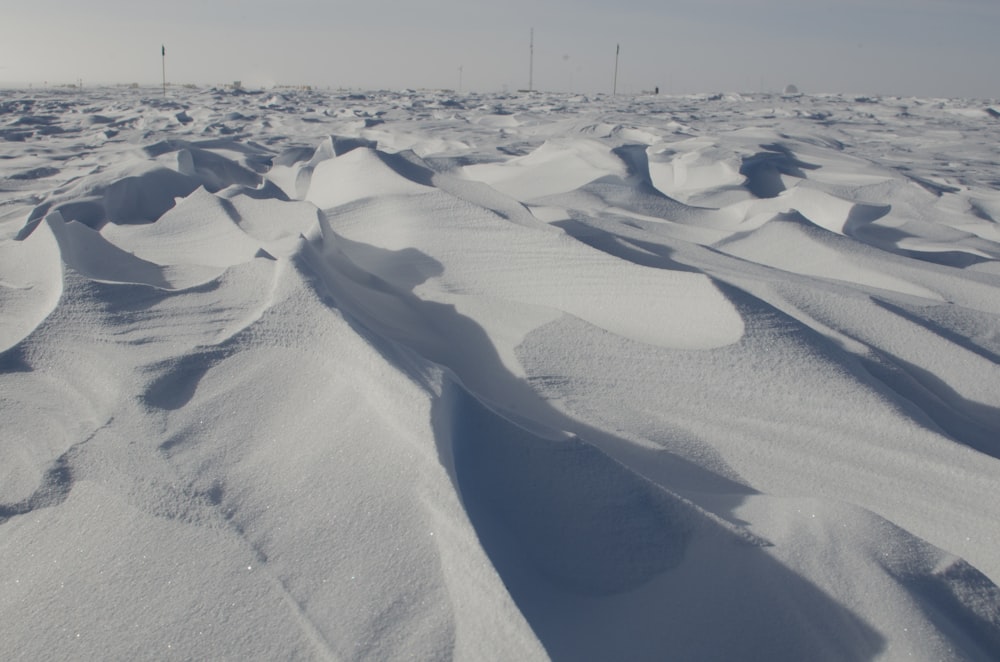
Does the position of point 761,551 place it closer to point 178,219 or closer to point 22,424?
point 22,424

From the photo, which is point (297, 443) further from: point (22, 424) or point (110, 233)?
point (110, 233)

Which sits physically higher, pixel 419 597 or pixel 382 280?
pixel 382 280

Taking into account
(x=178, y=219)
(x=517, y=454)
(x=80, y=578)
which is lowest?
(x=80, y=578)

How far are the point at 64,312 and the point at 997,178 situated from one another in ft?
21.0

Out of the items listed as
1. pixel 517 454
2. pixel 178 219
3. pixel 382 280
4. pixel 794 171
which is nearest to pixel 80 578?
pixel 517 454

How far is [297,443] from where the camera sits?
1222 mm

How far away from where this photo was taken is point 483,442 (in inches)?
47.4

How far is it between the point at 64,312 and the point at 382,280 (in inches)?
30.0

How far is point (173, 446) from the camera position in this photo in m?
1.23

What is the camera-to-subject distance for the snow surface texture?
3.12 feet

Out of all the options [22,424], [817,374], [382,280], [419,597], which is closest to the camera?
[419,597]

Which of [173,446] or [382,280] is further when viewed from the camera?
[382,280]

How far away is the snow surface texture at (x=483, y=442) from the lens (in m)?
0.95

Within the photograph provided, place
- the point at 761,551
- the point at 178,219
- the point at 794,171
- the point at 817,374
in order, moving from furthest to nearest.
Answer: the point at 794,171 < the point at 178,219 < the point at 817,374 < the point at 761,551
